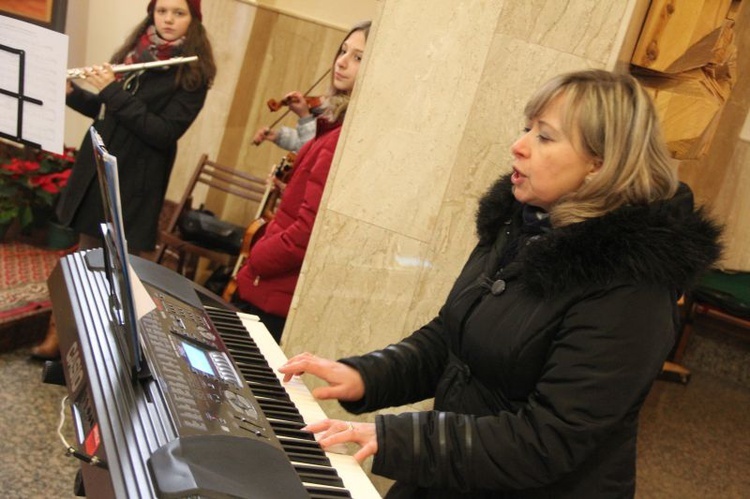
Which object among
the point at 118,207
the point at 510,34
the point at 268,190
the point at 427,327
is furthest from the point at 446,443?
the point at 268,190

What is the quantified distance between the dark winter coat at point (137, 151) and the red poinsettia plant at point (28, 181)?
1020 millimetres

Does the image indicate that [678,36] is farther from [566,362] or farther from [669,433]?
[669,433]

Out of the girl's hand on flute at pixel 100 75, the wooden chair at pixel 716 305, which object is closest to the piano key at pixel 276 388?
the girl's hand on flute at pixel 100 75

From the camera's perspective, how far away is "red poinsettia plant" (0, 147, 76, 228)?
491 centimetres

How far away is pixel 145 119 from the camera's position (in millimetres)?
3824

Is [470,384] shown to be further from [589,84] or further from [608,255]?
[589,84]

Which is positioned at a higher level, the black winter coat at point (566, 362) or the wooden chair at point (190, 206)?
the black winter coat at point (566, 362)

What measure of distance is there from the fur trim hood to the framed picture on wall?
3990 millimetres

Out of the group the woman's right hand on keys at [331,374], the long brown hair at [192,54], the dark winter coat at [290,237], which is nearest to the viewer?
the woman's right hand on keys at [331,374]

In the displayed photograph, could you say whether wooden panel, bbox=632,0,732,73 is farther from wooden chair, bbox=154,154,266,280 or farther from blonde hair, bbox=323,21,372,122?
wooden chair, bbox=154,154,266,280

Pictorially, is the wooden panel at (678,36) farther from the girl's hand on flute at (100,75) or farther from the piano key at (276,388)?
the girl's hand on flute at (100,75)

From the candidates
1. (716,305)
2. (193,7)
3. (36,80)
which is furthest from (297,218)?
(716,305)

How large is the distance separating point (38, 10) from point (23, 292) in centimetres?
157

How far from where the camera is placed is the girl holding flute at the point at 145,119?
384 cm
